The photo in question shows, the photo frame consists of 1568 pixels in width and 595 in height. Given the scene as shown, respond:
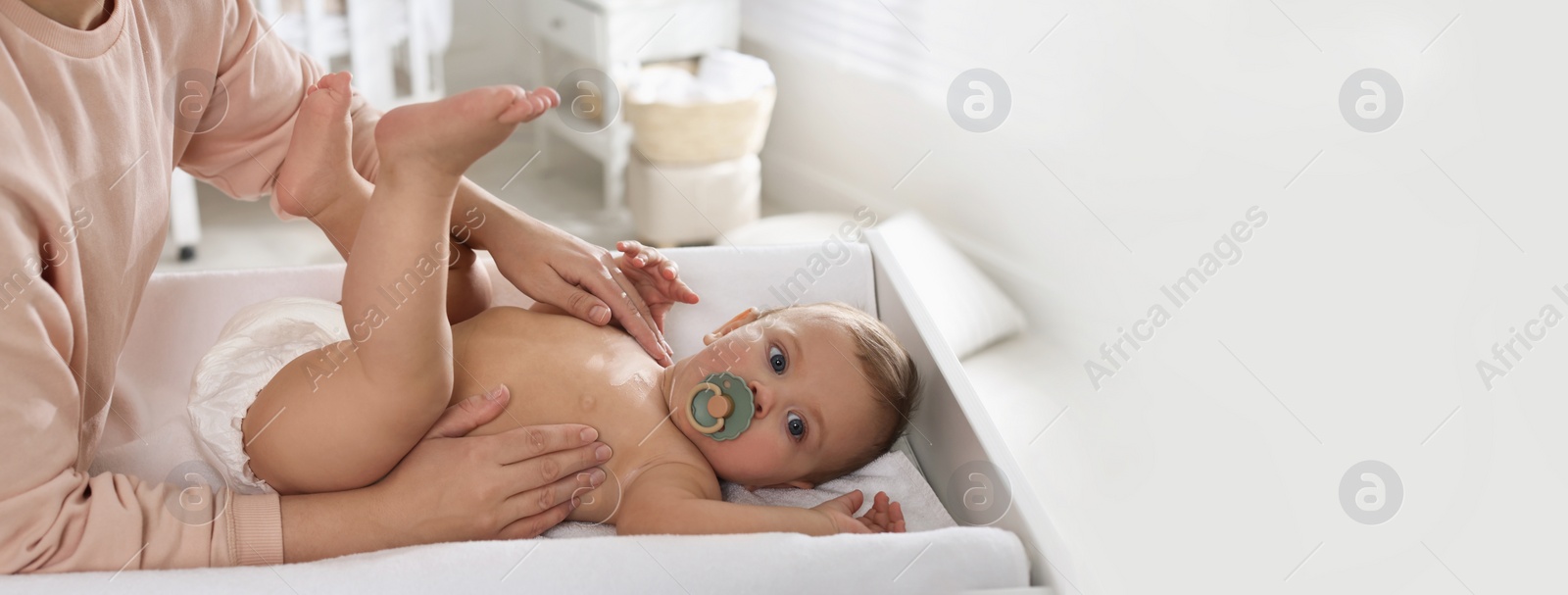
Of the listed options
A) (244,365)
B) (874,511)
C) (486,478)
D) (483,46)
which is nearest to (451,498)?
(486,478)

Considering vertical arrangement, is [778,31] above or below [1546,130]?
below

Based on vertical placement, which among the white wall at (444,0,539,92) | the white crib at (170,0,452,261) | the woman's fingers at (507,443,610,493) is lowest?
the white wall at (444,0,539,92)

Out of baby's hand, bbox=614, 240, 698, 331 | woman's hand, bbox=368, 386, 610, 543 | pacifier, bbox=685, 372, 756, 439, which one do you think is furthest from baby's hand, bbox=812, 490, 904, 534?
baby's hand, bbox=614, 240, 698, 331

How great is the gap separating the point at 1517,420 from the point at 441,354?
3.35ft

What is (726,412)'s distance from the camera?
110cm

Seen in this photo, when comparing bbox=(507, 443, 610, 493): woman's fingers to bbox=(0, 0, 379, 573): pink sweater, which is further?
bbox=(507, 443, 610, 493): woman's fingers

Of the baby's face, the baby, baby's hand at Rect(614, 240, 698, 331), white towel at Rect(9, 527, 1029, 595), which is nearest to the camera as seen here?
white towel at Rect(9, 527, 1029, 595)

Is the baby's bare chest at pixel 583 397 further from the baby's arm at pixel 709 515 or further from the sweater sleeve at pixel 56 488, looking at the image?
the sweater sleeve at pixel 56 488

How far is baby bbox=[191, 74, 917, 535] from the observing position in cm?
88

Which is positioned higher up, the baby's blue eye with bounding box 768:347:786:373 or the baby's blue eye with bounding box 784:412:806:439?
the baby's blue eye with bounding box 768:347:786:373

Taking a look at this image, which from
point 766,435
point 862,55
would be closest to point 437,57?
point 862,55

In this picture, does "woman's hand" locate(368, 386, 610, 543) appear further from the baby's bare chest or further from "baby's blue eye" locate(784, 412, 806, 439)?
"baby's blue eye" locate(784, 412, 806, 439)

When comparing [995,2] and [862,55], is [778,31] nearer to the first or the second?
[862,55]

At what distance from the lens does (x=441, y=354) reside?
0.95 meters
